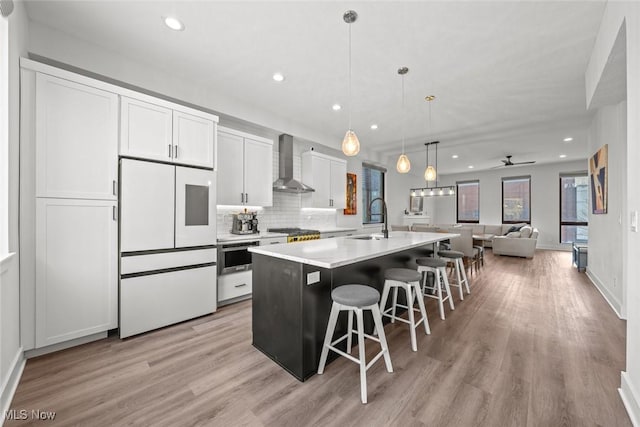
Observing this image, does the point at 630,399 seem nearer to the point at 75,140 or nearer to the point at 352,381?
the point at 352,381

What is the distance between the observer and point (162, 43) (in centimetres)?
256

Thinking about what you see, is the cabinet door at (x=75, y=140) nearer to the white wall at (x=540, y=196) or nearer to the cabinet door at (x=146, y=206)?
the cabinet door at (x=146, y=206)

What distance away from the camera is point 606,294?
359cm

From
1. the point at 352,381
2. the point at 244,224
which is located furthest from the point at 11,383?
the point at 244,224

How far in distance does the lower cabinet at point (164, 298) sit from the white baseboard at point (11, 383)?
62cm

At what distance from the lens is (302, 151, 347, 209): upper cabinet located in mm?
5031

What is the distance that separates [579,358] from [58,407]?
381 cm

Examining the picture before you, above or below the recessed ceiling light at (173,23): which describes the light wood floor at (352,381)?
below

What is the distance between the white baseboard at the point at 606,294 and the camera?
303cm

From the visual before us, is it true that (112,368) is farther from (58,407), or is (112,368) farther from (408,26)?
(408,26)

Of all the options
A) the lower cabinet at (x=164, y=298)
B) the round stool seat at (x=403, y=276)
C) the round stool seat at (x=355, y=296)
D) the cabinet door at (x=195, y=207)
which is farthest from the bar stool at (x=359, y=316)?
the cabinet door at (x=195, y=207)

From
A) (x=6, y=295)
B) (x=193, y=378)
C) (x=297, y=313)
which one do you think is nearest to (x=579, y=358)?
(x=297, y=313)

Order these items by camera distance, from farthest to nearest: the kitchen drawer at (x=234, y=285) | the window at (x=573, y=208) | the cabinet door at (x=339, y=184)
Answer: the window at (x=573, y=208) < the cabinet door at (x=339, y=184) < the kitchen drawer at (x=234, y=285)

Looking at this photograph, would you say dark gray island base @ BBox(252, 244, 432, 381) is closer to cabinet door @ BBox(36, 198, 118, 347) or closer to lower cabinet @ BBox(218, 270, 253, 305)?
lower cabinet @ BBox(218, 270, 253, 305)
